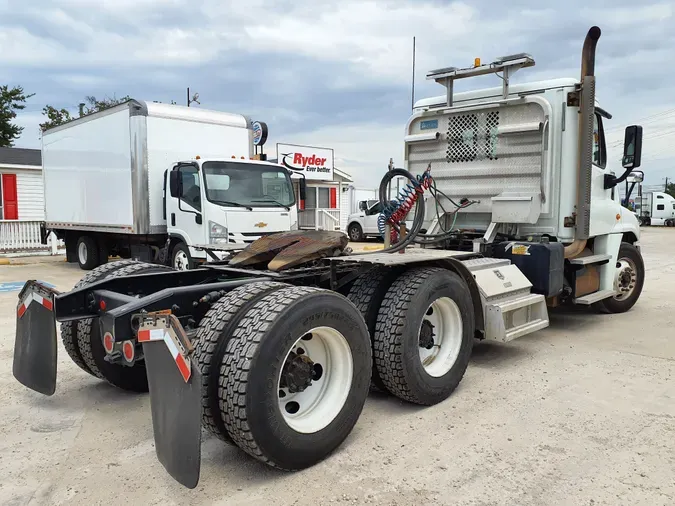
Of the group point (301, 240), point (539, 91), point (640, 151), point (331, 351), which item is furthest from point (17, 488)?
point (640, 151)

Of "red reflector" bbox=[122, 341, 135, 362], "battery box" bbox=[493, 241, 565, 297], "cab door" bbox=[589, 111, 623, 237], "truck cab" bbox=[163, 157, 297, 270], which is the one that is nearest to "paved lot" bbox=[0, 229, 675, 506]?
"red reflector" bbox=[122, 341, 135, 362]

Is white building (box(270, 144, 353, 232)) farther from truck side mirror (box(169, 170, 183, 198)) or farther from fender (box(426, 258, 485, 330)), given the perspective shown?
fender (box(426, 258, 485, 330))

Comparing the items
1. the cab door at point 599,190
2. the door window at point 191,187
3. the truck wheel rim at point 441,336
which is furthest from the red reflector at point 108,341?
the door window at point 191,187

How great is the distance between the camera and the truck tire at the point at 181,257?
10292mm

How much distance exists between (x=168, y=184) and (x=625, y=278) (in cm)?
798

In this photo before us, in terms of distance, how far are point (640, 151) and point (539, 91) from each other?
141 cm

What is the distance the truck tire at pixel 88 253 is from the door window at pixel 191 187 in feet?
16.1

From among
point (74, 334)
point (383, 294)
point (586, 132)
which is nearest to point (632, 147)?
point (586, 132)

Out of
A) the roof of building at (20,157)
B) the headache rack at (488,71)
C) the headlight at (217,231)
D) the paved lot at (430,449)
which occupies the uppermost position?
the roof of building at (20,157)

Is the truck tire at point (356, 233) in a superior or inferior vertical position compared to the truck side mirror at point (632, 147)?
inferior

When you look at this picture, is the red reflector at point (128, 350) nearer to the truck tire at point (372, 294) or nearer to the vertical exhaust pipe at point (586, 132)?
the truck tire at point (372, 294)

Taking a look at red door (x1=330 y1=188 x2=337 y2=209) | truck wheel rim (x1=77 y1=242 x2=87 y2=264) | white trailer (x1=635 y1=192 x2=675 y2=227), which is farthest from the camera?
white trailer (x1=635 y1=192 x2=675 y2=227)

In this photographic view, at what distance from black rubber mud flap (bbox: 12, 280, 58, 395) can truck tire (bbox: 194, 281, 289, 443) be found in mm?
1299

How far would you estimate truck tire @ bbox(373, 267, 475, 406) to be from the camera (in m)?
3.92
